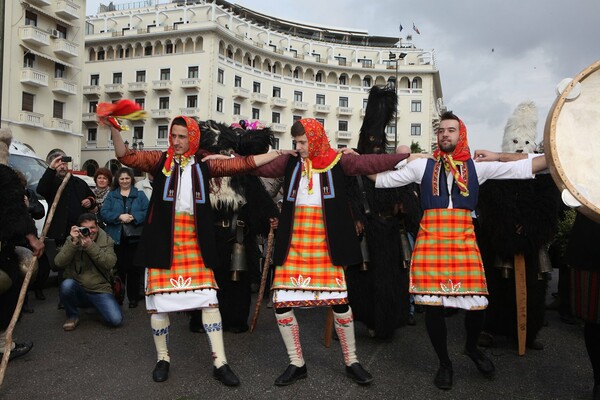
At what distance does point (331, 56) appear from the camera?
2090 inches

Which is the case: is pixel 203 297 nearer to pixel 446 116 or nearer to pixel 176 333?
pixel 176 333

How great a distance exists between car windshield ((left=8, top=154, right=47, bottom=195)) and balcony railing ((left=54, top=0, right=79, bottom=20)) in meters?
25.6

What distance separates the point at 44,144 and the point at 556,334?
3048 cm

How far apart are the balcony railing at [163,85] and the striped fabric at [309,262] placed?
130ft

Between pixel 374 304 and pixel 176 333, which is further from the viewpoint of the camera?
pixel 176 333

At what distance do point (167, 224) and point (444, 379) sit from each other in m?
2.28

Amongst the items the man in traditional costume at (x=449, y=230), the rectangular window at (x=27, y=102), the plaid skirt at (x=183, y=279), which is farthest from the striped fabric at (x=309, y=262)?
the rectangular window at (x=27, y=102)

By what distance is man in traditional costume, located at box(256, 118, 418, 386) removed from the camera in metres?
3.56

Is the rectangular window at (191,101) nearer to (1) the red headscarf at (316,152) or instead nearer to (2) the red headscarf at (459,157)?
(1) the red headscarf at (316,152)

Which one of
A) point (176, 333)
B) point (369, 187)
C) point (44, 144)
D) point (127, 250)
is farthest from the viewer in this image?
point (44, 144)

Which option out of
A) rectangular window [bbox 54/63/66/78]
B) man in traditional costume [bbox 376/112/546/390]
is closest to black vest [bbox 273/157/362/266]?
man in traditional costume [bbox 376/112/546/390]

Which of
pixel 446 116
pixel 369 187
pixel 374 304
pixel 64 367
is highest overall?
pixel 446 116

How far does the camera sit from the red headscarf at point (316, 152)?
365 cm

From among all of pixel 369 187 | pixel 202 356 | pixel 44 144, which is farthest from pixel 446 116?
pixel 44 144
